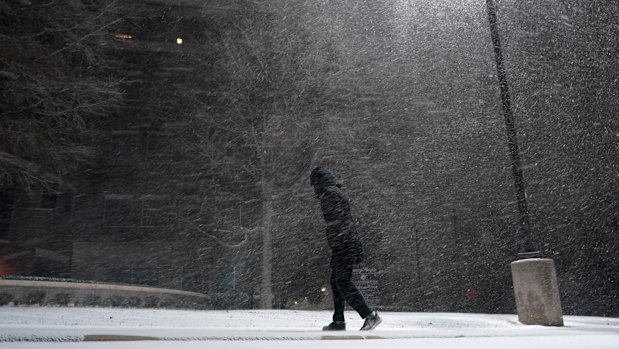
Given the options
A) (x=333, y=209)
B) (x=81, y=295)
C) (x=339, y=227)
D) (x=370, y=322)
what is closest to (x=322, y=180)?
(x=333, y=209)

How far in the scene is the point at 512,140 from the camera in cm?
780

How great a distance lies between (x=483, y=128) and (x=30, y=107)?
14.3 m

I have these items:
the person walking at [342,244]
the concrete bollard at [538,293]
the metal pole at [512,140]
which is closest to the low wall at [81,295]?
the person walking at [342,244]

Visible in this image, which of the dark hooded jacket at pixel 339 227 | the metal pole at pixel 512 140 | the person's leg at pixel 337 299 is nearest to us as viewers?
the dark hooded jacket at pixel 339 227

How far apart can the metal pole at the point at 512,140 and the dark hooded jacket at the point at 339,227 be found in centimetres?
400

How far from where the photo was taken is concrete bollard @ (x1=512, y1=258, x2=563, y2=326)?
22.5 feet

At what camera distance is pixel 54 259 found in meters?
21.2

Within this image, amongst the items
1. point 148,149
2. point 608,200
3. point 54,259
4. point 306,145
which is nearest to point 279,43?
point 306,145

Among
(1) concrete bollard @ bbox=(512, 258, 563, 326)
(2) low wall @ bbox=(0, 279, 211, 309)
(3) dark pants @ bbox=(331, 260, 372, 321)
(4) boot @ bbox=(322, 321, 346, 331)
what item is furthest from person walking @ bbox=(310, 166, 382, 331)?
(2) low wall @ bbox=(0, 279, 211, 309)

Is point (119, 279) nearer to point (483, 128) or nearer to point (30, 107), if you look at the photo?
point (30, 107)

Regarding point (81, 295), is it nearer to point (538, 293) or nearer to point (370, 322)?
point (370, 322)

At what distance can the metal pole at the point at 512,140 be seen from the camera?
749 centimetres

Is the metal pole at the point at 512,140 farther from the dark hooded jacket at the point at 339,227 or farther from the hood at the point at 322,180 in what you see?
the hood at the point at 322,180

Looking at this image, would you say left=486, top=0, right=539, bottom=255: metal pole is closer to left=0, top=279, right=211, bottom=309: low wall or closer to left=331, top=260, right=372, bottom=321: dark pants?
left=331, top=260, right=372, bottom=321: dark pants
